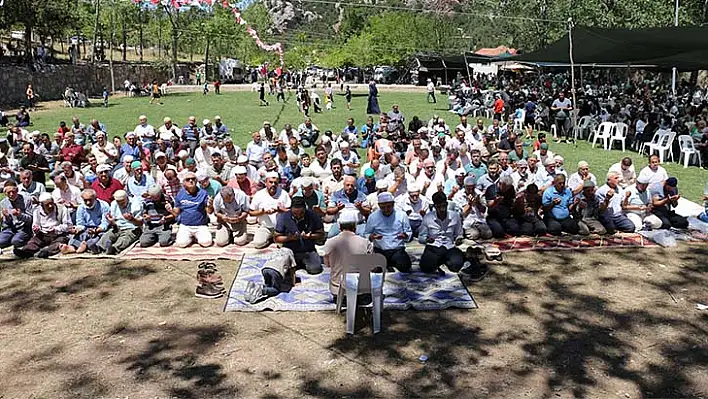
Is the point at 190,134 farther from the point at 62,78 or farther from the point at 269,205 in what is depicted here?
the point at 62,78

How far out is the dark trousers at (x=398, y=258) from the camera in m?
7.39

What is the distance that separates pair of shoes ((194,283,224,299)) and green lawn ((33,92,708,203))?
27.6 feet

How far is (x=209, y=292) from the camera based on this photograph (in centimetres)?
680

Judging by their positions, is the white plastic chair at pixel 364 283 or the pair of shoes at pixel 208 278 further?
the pair of shoes at pixel 208 278

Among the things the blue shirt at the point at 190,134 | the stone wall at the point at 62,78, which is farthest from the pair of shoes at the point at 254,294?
the stone wall at the point at 62,78

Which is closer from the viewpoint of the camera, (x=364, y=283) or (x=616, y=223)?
(x=364, y=283)

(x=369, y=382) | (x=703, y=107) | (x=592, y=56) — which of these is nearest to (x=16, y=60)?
(x=592, y=56)

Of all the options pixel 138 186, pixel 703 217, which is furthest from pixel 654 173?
pixel 138 186

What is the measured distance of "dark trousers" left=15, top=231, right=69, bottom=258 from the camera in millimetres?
8180

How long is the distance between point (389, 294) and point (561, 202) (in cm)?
348

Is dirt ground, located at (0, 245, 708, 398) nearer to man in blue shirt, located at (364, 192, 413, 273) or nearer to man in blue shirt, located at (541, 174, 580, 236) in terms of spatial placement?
man in blue shirt, located at (364, 192, 413, 273)

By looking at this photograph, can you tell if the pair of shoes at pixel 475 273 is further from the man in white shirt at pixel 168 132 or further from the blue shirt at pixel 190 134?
the blue shirt at pixel 190 134

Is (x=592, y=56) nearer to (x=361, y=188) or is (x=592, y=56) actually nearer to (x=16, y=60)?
(x=361, y=188)

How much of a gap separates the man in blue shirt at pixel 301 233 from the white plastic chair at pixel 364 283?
1.53 meters
